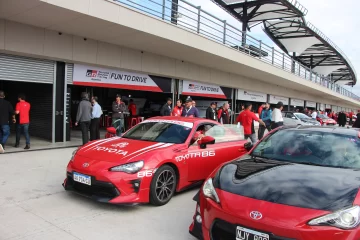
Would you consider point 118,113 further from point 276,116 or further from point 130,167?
point 130,167

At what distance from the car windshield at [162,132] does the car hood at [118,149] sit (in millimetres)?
248

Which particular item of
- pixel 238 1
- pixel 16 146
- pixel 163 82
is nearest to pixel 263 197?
pixel 16 146

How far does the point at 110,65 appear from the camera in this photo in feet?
38.3

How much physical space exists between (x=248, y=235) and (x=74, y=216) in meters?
2.54

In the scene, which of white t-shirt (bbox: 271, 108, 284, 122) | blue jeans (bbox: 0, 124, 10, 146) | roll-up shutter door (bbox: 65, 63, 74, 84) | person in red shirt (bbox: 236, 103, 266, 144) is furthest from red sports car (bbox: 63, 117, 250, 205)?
roll-up shutter door (bbox: 65, 63, 74, 84)

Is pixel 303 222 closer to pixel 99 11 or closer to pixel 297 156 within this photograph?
pixel 297 156

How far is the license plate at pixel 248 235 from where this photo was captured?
2.53m

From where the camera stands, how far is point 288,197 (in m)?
2.72

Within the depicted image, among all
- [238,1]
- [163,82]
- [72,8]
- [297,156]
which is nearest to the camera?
[297,156]

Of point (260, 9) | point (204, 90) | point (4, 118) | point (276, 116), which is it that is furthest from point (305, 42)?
point (4, 118)

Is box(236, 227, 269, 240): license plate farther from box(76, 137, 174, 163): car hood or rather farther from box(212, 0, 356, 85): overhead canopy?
box(212, 0, 356, 85): overhead canopy

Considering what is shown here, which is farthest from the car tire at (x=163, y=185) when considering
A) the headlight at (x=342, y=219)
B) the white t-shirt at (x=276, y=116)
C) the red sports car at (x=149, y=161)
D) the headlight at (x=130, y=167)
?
the white t-shirt at (x=276, y=116)

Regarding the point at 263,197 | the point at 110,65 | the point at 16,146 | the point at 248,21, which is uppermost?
the point at 248,21

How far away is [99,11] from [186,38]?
4013mm
